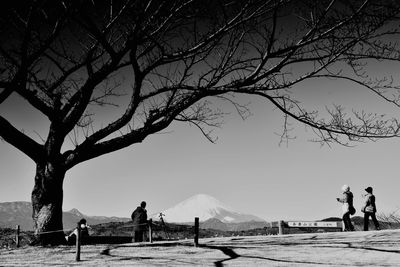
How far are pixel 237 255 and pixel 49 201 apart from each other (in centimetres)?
651

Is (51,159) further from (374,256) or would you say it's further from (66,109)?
(374,256)

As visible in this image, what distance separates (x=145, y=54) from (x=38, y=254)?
20.9ft

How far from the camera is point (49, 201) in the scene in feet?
41.0

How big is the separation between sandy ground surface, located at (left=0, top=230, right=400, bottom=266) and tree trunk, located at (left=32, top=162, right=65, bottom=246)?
979 millimetres

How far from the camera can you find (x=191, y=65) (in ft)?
44.2

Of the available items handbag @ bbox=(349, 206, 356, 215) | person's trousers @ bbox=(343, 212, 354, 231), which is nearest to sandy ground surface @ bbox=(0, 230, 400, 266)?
handbag @ bbox=(349, 206, 356, 215)

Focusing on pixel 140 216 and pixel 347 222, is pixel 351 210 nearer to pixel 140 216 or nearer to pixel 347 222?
pixel 347 222

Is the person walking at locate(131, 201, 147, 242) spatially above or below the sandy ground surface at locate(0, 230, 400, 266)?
above

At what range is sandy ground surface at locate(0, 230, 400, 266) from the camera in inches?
312

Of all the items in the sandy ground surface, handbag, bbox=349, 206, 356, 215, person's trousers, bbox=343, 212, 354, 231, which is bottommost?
the sandy ground surface

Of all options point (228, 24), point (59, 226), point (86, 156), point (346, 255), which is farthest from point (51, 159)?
point (346, 255)

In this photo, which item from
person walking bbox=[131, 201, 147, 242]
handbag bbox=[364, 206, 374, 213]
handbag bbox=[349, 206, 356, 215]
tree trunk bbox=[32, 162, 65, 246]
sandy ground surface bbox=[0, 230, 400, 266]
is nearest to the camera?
sandy ground surface bbox=[0, 230, 400, 266]

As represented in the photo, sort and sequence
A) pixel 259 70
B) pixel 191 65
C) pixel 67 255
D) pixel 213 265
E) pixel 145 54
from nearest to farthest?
pixel 213 265 < pixel 67 255 < pixel 259 70 < pixel 145 54 < pixel 191 65

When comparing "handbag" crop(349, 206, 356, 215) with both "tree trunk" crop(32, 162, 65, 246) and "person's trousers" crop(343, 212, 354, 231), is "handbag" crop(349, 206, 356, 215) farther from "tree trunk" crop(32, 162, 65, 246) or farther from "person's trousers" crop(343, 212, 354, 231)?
"tree trunk" crop(32, 162, 65, 246)
